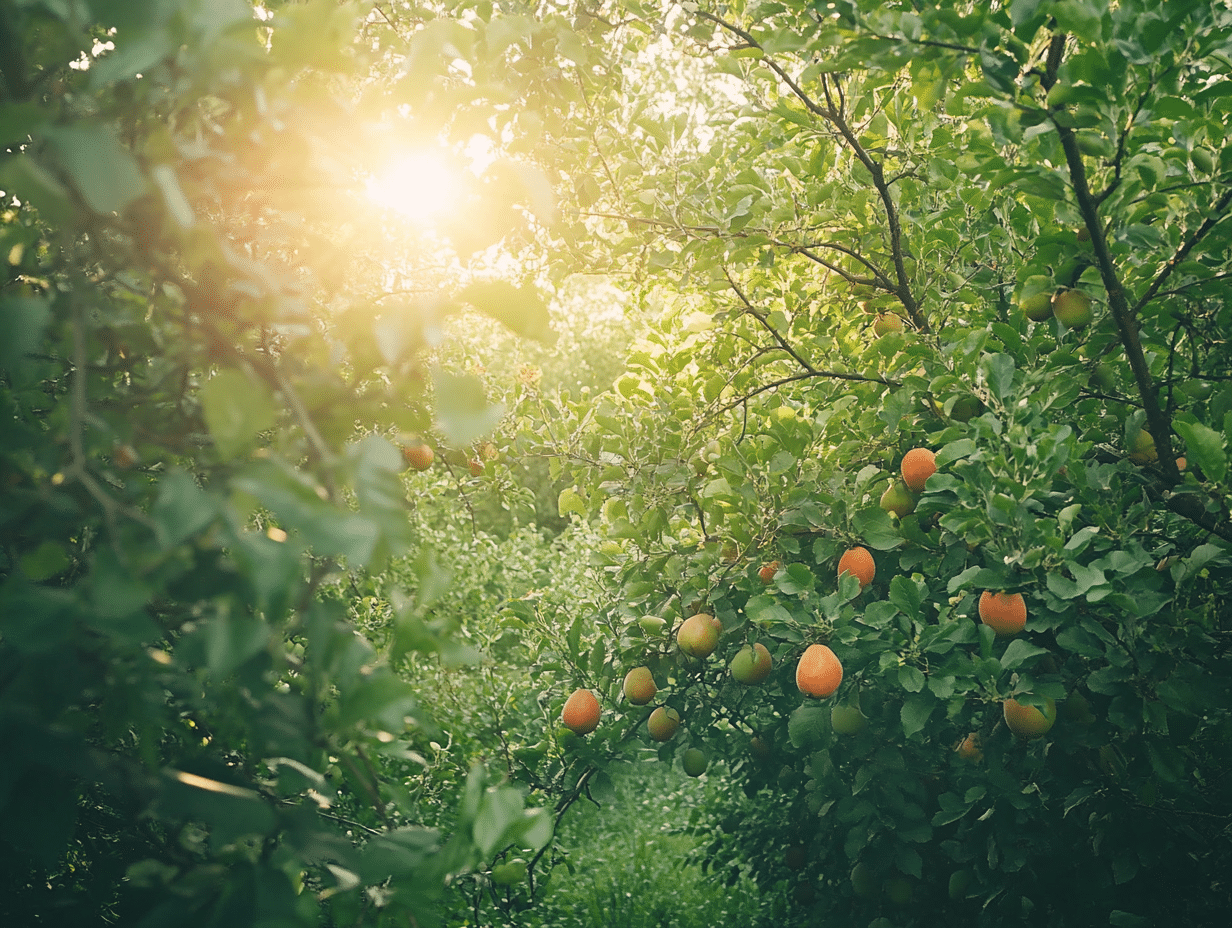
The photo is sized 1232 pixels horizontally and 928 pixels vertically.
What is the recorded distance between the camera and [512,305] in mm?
813

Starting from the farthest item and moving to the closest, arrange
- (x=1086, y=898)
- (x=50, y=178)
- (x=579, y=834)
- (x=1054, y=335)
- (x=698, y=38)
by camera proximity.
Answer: (x=579, y=834) < (x=698, y=38) < (x=1086, y=898) < (x=1054, y=335) < (x=50, y=178)

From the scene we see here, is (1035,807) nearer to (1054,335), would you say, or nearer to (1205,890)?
(1205,890)

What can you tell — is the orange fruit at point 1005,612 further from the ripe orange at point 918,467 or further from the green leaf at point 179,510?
the green leaf at point 179,510

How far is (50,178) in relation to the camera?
0.61m

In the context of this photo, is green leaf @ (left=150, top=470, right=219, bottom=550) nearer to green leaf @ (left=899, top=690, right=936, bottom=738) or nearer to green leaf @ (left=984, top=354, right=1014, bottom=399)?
green leaf @ (left=984, top=354, right=1014, bottom=399)

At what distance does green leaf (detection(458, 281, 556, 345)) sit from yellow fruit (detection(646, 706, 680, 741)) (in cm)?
186

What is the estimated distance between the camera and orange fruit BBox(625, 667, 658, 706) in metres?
2.41

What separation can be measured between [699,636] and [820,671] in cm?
35

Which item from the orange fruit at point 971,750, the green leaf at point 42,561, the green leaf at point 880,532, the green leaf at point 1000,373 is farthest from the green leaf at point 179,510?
the orange fruit at point 971,750

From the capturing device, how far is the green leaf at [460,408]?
2.31ft

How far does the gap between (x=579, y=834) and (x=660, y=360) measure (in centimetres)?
384

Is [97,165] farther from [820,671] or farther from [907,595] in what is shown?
[820,671]

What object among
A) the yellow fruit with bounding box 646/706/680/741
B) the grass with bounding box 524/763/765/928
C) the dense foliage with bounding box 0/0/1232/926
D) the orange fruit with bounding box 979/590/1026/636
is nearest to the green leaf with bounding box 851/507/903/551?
the dense foliage with bounding box 0/0/1232/926

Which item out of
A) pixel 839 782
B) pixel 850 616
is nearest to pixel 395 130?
pixel 850 616
